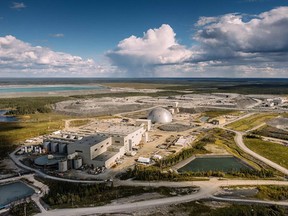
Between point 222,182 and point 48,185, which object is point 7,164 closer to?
point 48,185

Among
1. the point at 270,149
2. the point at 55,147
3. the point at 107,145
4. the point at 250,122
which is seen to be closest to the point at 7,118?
the point at 55,147

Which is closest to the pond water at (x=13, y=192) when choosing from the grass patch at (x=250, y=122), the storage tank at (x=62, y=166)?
the storage tank at (x=62, y=166)

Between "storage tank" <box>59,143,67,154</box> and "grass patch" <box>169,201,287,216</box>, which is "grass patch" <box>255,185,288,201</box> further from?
Result: "storage tank" <box>59,143,67,154</box>

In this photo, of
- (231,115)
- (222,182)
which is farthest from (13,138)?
(231,115)

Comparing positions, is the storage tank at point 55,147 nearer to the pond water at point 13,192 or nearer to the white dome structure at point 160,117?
the pond water at point 13,192

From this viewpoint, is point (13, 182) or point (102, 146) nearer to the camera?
point (13, 182)
